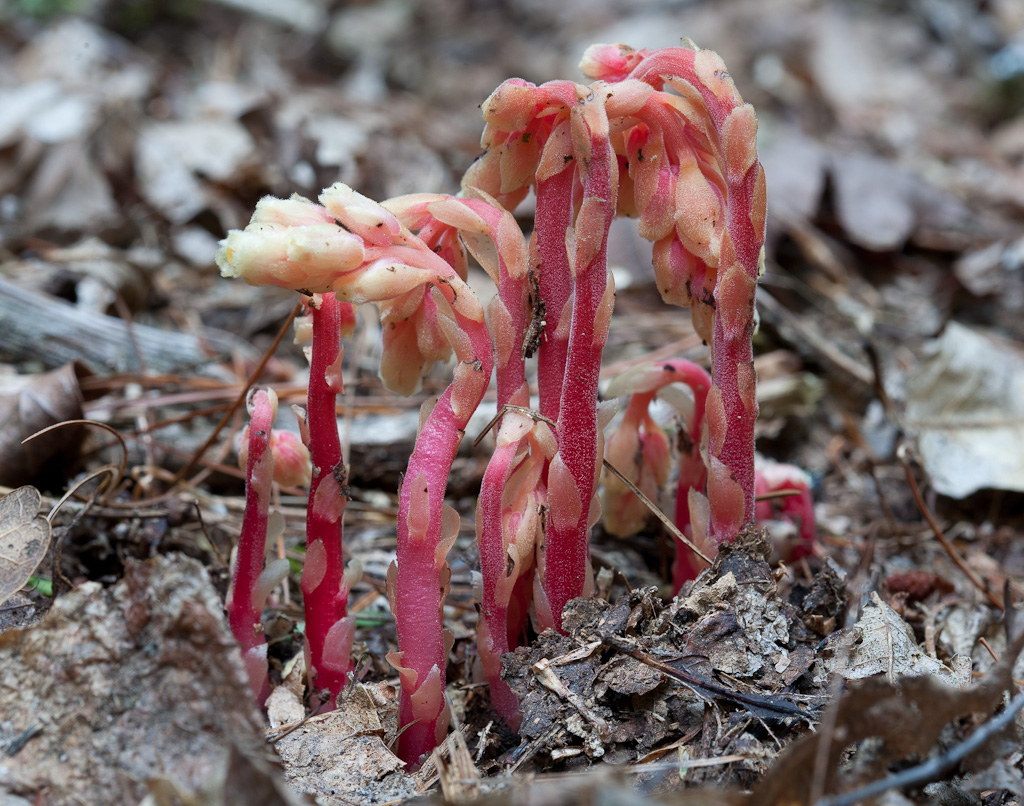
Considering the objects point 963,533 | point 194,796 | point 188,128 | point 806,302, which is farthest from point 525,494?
point 188,128

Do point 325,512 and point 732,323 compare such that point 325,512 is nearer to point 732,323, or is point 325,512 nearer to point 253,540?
point 253,540

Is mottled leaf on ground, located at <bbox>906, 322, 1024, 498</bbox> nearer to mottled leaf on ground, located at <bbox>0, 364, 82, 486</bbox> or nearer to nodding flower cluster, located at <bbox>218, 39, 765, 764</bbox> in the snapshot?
nodding flower cluster, located at <bbox>218, 39, 765, 764</bbox>

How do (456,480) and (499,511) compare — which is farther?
(456,480)

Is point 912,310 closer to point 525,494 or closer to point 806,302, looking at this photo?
point 806,302

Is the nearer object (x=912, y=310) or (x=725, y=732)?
(x=725, y=732)

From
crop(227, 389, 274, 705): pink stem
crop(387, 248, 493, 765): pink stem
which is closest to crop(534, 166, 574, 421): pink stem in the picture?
crop(387, 248, 493, 765): pink stem

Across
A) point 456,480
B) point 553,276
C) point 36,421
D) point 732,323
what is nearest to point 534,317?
point 553,276

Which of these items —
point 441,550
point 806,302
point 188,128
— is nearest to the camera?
point 441,550
